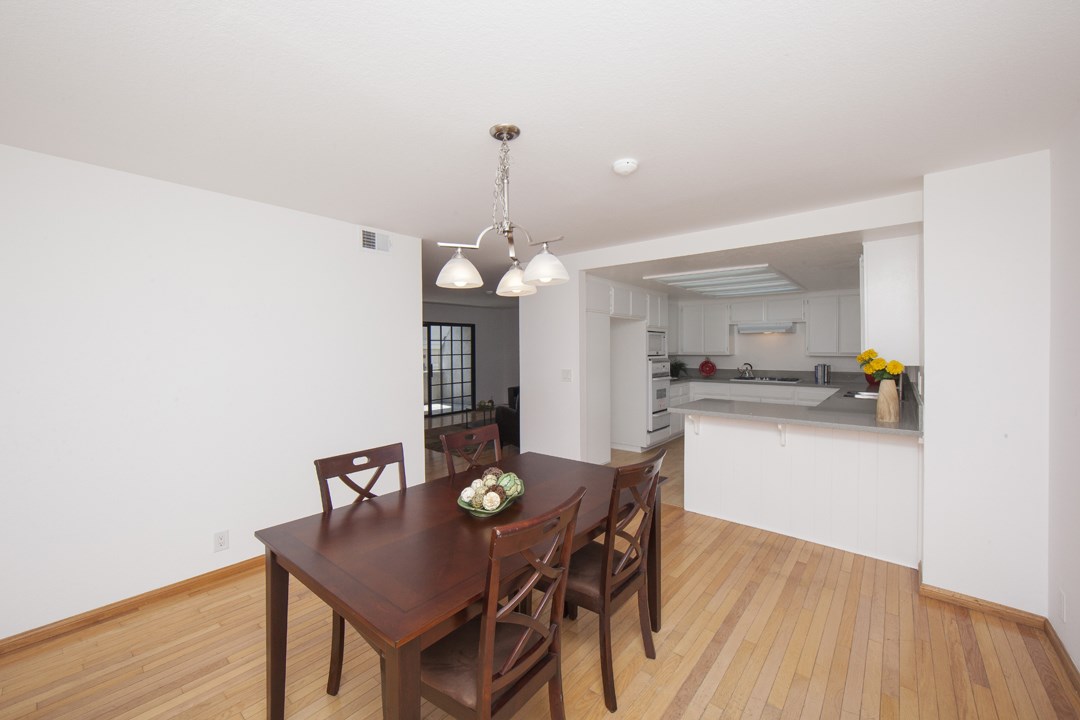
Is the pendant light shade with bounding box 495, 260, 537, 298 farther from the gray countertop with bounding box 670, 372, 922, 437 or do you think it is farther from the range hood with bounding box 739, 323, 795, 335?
the range hood with bounding box 739, 323, 795, 335

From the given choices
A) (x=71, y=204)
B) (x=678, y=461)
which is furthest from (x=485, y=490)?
(x=678, y=461)

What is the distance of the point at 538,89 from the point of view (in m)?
1.66

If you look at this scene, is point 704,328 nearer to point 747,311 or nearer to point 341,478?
point 747,311

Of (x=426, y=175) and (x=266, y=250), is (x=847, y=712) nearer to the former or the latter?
(x=426, y=175)

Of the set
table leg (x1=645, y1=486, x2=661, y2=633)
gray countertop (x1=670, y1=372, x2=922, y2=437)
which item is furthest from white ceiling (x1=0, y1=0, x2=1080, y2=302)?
table leg (x1=645, y1=486, x2=661, y2=633)

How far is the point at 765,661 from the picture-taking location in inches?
78.3

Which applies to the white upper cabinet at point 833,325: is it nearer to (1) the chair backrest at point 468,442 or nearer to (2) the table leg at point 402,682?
(1) the chair backrest at point 468,442

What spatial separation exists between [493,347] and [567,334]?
457 centimetres

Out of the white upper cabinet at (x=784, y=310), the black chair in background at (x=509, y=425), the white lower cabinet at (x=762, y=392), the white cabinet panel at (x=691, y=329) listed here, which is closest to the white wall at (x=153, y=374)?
the black chair in background at (x=509, y=425)

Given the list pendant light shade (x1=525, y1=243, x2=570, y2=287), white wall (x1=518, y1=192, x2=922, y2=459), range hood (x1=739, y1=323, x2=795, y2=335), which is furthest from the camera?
range hood (x1=739, y1=323, x2=795, y2=335)

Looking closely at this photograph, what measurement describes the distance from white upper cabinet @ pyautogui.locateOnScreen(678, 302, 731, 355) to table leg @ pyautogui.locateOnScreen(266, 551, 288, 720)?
659cm

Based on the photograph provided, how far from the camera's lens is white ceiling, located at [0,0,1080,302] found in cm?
132

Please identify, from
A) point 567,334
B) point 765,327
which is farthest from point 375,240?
point 765,327

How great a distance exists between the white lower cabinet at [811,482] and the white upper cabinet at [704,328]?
3568mm
